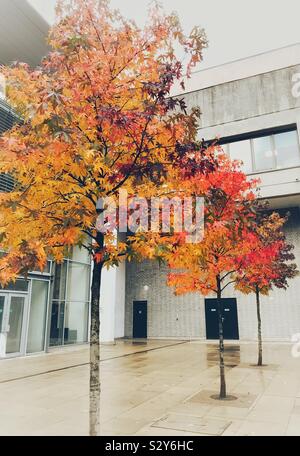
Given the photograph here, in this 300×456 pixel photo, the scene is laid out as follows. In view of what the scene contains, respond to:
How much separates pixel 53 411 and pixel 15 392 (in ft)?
7.80

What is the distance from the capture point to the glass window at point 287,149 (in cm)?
2233

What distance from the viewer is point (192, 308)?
85.6 ft

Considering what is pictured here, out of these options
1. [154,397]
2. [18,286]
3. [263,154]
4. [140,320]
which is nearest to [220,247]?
[154,397]

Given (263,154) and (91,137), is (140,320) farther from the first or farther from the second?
(91,137)

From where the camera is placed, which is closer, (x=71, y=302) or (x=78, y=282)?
(x=71, y=302)

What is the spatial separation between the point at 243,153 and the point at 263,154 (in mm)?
1270

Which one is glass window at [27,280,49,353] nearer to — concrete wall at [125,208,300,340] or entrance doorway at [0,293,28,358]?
entrance doorway at [0,293,28,358]

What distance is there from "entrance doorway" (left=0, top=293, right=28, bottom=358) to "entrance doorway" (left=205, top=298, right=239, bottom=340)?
1347 centimetres

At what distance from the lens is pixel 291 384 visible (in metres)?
9.87

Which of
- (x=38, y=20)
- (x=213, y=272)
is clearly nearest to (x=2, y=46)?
(x=38, y=20)

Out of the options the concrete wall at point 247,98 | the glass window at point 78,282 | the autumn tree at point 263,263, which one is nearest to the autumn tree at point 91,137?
the autumn tree at point 263,263

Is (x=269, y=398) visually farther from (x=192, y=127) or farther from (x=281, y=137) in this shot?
(x=281, y=137)

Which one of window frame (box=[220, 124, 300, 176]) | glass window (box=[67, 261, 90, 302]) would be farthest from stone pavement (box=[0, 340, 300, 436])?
window frame (box=[220, 124, 300, 176])
